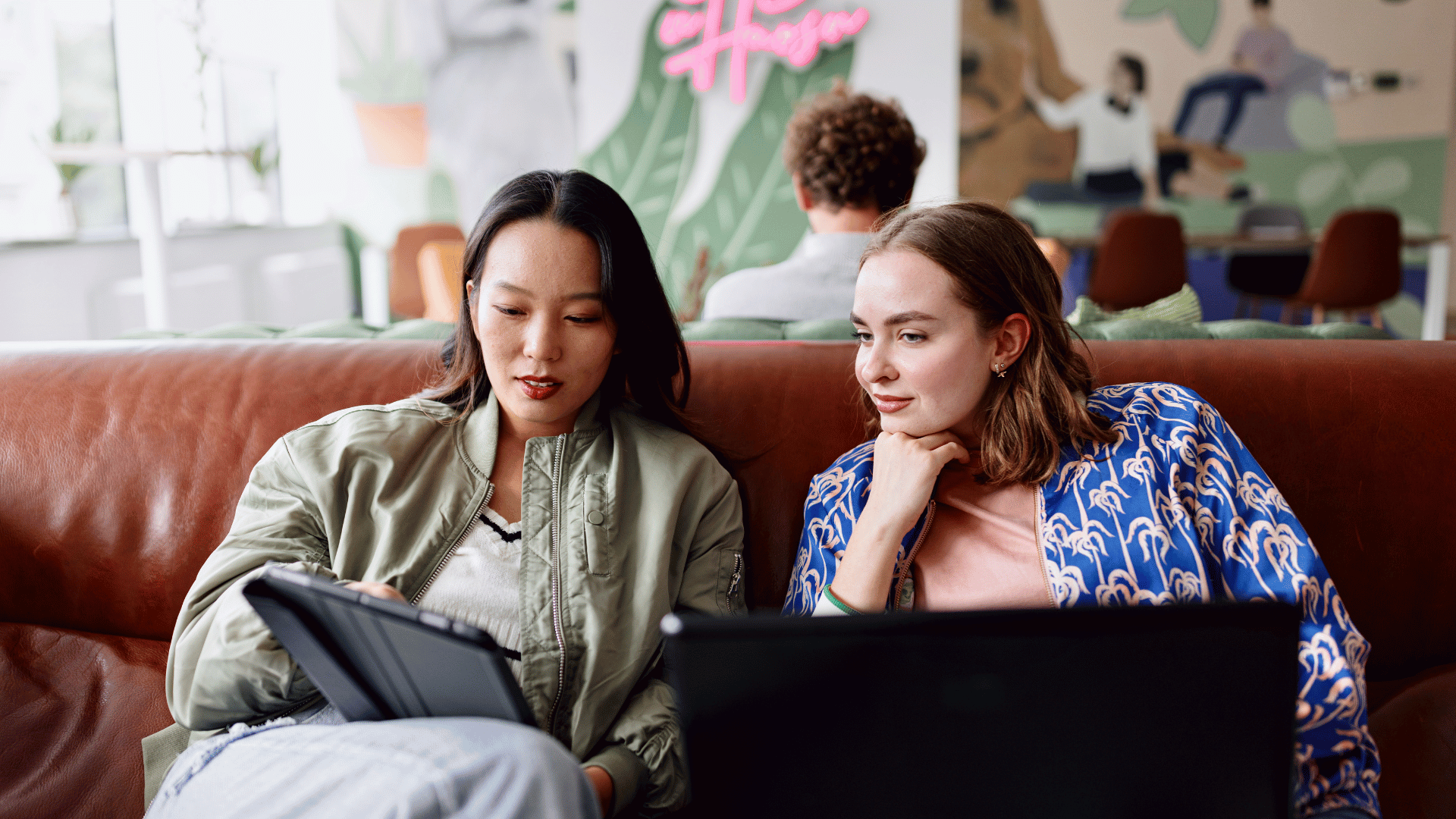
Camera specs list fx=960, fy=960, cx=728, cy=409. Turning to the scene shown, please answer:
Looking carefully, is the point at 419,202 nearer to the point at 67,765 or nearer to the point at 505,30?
the point at 505,30

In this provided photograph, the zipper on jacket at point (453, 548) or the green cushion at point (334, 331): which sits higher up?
Answer: the green cushion at point (334, 331)

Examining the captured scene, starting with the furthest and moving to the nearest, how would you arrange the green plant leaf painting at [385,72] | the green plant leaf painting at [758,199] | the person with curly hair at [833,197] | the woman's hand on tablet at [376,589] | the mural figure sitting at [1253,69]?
the green plant leaf painting at [385,72], the mural figure sitting at [1253,69], the green plant leaf painting at [758,199], the person with curly hair at [833,197], the woman's hand on tablet at [376,589]

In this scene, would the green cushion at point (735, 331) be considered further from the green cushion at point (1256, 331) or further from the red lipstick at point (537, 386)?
the green cushion at point (1256, 331)

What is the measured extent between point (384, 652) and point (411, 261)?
5.01 metres

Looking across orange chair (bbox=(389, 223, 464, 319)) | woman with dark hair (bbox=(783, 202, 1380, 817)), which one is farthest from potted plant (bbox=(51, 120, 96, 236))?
woman with dark hair (bbox=(783, 202, 1380, 817))

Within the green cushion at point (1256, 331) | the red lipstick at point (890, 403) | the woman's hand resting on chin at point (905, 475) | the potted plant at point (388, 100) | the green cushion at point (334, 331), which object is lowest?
the woman's hand resting on chin at point (905, 475)

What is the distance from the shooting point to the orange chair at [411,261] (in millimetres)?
5449

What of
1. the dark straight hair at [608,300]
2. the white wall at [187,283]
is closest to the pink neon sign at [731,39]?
the white wall at [187,283]

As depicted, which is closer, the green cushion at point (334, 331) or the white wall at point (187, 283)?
the green cushion at point (334, 331)

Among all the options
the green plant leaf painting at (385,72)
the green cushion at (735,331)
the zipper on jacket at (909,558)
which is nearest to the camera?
the zipper on jacket at (909,558)

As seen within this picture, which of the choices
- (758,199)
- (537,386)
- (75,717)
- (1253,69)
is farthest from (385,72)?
(537,386)

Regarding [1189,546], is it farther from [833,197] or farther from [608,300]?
[833,197]

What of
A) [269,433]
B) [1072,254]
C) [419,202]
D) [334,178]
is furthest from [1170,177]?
[269,433]

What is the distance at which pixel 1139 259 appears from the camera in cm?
520
